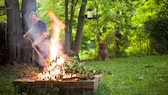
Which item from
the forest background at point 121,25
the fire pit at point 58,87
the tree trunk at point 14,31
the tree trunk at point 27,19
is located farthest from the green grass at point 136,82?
the forest background at point 121,25

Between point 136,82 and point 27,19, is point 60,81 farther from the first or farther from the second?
point 27,19

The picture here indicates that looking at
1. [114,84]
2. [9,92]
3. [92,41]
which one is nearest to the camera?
[9,92]

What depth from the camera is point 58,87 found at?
16.1 feet

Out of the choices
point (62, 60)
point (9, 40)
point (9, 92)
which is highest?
point (9, 40)

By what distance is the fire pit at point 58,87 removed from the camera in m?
4.87

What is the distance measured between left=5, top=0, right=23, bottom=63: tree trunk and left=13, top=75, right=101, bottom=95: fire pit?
12.2 ft

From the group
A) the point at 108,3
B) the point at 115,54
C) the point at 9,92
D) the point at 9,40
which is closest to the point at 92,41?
the point at 115,54

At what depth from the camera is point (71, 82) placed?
16.0 feet

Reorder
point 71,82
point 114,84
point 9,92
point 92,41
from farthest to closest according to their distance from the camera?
point 92,41 → point 114,84 → point 9,92 → point 71,82

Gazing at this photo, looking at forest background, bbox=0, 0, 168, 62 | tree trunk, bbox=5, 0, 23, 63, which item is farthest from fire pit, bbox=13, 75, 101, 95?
forest background, bbox=0, 0, 168, 62

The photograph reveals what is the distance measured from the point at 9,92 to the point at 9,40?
11.7 ft

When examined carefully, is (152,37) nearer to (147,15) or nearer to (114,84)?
(147,15)

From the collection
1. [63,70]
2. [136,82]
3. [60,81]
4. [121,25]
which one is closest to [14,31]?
[63,70]

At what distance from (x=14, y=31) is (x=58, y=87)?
13.7ft
